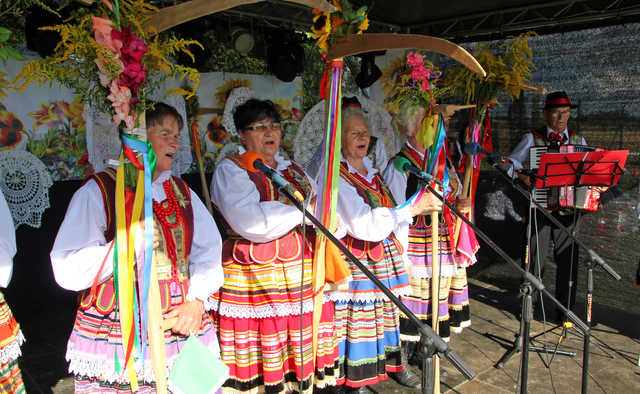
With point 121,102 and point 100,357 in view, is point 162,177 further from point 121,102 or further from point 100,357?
point 100,357

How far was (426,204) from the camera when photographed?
2861 millimetres

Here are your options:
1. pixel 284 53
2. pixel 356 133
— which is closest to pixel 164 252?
pixel 356 133

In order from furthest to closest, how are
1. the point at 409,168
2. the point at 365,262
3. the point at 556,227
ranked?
the point at 556,227
the point at 365,262
the point at 409,168

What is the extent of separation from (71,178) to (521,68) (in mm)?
3888

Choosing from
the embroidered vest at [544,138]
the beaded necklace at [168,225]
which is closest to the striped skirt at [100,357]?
the beaded necklace at [168,225]

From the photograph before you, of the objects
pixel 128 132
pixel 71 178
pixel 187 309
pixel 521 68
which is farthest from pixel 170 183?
pixel 521 68

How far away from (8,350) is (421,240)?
255 cm

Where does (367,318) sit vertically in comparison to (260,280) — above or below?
below

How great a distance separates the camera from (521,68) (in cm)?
382

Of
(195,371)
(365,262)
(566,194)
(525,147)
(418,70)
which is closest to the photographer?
(195,371)

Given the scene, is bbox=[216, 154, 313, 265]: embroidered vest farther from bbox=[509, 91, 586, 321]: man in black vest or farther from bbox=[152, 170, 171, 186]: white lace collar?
bbox=[509, 91, 586, 321]: man in black vest

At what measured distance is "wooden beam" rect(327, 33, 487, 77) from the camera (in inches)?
84.7

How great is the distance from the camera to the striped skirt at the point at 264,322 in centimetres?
248

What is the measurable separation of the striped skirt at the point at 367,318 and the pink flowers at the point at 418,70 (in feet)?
3.53
